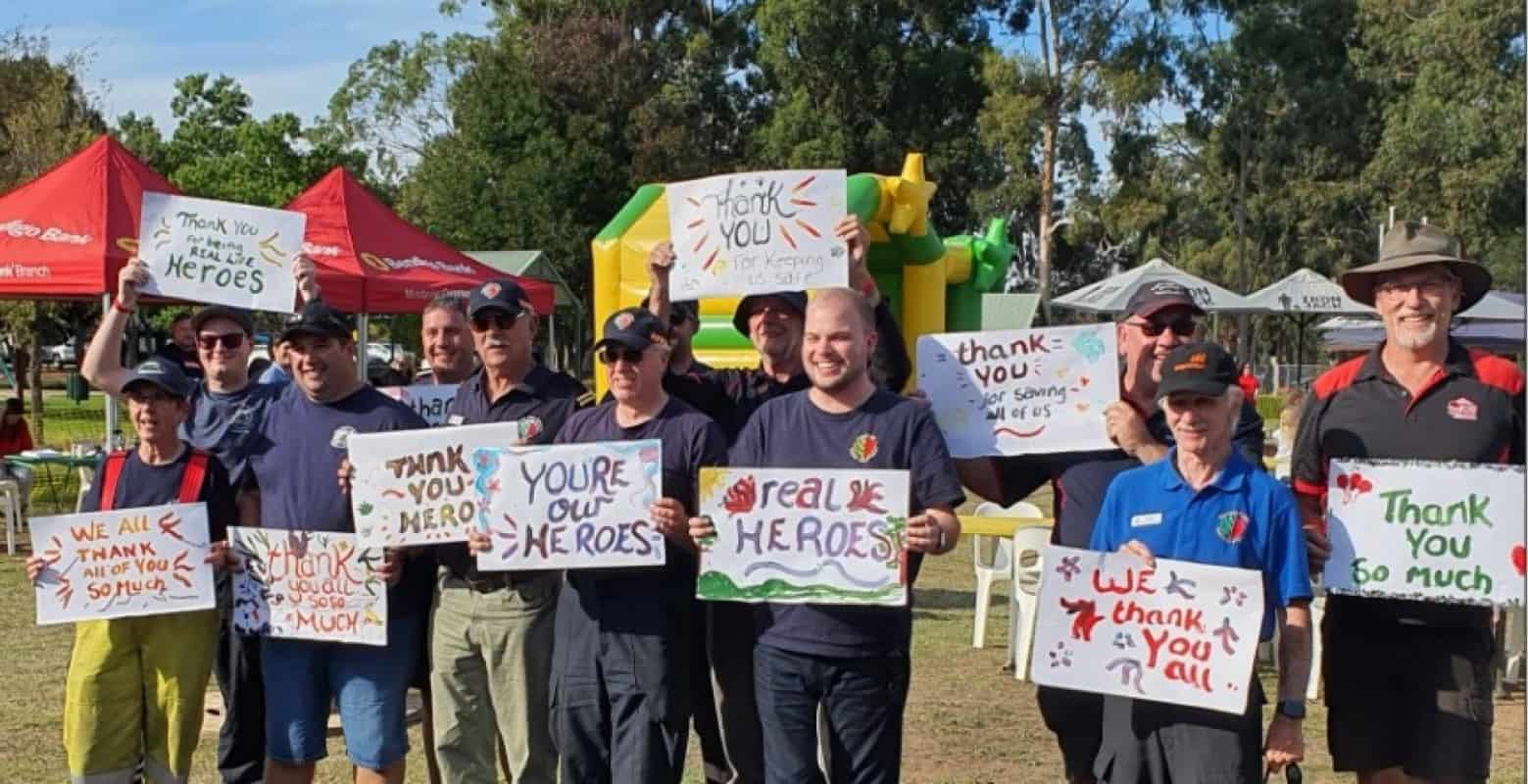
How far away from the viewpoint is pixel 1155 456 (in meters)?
5.02

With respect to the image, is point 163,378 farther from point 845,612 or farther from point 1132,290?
point 1132,290

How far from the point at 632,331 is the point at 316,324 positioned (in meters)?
A: 1.23

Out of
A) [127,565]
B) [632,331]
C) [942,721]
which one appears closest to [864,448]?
[632,331]

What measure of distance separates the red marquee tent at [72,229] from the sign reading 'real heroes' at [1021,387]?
30.7 feet

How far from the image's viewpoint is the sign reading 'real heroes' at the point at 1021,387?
5375 millimetres

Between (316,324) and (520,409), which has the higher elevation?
(316,324)

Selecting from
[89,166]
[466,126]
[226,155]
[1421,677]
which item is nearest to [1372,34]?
[466,126]

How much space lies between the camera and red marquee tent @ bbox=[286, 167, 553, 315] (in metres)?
14.9

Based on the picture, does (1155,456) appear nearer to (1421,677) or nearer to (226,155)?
(1421,677)

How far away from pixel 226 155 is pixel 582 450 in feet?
135

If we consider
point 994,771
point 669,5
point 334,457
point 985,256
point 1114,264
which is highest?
point 669,5

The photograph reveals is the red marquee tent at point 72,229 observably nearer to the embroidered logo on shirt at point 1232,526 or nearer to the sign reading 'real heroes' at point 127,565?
the sign reading 'real heroes' at point 127,565

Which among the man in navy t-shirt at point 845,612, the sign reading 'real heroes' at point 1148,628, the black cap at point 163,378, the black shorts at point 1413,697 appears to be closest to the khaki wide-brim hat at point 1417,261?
the black shorts at point 1413,697

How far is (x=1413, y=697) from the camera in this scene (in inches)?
197
